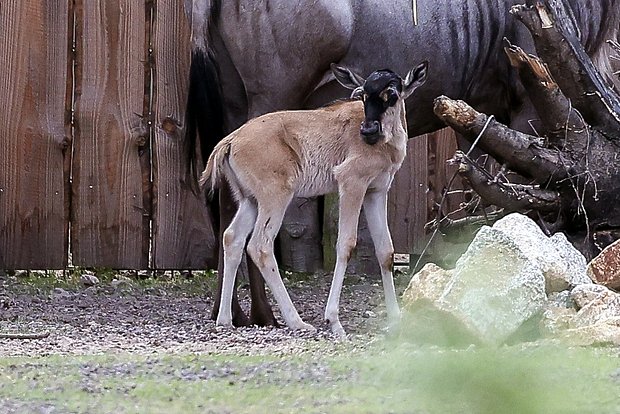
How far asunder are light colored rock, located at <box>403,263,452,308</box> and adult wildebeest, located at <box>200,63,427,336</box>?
15.9 inches

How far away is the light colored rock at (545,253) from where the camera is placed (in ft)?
13.3

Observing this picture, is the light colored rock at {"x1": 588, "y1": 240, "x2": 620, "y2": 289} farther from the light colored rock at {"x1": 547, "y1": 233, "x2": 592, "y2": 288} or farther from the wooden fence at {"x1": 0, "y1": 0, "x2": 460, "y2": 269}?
the wooden fence at {"x1": 0, "y1": 0, "x2": 460, "y2": 269}

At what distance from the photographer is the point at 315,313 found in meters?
5.50

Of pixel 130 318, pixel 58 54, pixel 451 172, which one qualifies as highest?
pixel 58 54

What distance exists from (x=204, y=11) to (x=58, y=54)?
1.27 m

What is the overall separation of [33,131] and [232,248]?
2.52 metres

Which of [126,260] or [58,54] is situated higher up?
[58,54]

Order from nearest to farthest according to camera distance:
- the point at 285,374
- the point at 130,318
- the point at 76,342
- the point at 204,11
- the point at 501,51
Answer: the point at 285,374 → the point at 76,342 → the point at 130,318 → the point at 204,11 → the point at 501,51

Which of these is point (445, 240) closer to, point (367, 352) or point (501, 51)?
point (501, 51)

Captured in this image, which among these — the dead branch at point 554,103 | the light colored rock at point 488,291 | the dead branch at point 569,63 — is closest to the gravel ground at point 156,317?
the light colored rock at point 488,291

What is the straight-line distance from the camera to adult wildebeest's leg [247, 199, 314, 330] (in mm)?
4566

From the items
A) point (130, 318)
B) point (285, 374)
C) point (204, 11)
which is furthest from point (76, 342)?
point (204, 11)

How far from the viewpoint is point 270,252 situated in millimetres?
4590

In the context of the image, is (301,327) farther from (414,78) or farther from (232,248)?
(414,78)
